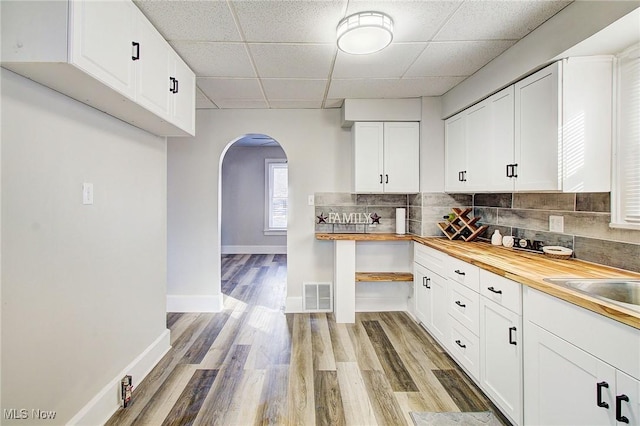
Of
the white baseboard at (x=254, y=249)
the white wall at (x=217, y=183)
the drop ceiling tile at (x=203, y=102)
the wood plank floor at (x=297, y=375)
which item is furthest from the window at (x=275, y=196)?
the wood plank floor at (x=297, y=375)

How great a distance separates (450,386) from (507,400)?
442mm

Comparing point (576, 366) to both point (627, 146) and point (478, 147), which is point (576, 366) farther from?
point (478, 147)

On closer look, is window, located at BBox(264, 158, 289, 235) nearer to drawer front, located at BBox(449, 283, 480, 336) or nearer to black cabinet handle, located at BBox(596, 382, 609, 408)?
drawer front, located at BBox(449, 283, 480, 336)

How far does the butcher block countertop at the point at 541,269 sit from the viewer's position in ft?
3.80

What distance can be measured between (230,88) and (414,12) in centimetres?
185

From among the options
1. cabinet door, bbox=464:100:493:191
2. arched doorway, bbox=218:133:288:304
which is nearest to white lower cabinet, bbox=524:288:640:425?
cabinet door, bbox=464:100:493:191

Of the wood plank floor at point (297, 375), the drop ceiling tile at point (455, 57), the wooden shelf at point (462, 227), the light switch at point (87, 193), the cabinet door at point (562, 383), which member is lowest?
the wood plank floor at point (297, 375)

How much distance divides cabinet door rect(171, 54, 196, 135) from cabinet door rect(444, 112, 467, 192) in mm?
2440

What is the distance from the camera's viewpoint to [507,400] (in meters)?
1.74

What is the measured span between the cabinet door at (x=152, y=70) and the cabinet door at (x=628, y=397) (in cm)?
252

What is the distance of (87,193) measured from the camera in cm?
165

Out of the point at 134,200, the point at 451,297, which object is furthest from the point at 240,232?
the point at 451,297

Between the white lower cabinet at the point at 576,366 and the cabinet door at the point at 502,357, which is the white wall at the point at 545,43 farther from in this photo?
the cabinet door at the point at 502,357

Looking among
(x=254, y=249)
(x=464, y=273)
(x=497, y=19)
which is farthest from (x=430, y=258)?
(x=254, y=249)
